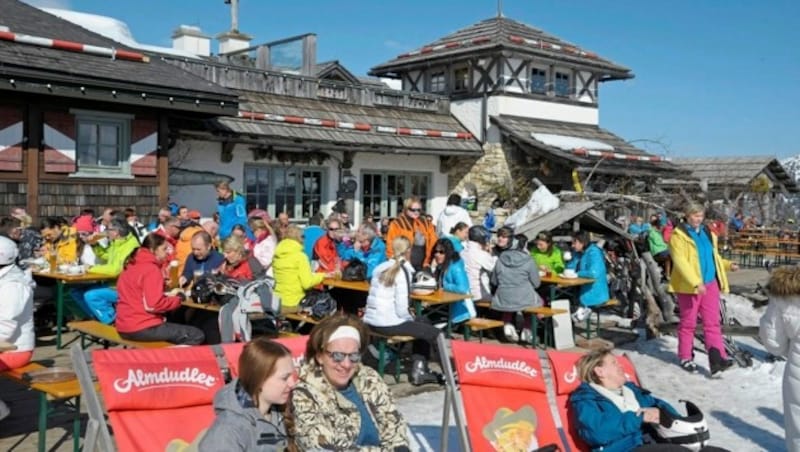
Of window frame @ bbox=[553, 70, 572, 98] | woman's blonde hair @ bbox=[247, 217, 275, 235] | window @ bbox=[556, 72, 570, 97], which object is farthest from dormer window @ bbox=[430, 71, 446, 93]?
woman's blonde hair @ bbox=[247, 217, 275, 235]

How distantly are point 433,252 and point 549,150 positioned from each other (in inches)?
421

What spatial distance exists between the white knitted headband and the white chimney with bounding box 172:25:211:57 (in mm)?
17897

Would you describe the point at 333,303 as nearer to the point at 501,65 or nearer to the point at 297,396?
the point at 297,396

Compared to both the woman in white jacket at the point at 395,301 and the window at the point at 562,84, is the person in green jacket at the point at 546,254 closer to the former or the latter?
the woman in white jacket at the point at 395,301

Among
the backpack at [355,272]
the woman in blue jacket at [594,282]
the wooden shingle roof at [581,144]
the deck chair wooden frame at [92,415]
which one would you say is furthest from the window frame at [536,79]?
the deck chair wooden frame at [92,415]

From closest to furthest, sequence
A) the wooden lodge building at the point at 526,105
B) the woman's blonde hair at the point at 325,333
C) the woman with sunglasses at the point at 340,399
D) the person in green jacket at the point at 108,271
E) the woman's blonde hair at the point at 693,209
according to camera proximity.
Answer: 1. the woman with sunglasses at the point at 340,399
2. the woman's blonde hair at the point at 325,333
3. the woman's blonde hair at the point at 693,209
4. the person in green jacket at the point at 108,271
5. the wooden lodge building at the point at 526,105

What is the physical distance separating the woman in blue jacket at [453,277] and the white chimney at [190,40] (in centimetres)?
1343

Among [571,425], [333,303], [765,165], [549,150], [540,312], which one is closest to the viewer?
[571,425]

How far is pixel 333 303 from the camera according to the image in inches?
300

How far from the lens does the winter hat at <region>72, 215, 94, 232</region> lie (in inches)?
428

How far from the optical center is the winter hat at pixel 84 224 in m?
10.9

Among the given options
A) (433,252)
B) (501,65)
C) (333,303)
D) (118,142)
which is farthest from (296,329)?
(501,65)

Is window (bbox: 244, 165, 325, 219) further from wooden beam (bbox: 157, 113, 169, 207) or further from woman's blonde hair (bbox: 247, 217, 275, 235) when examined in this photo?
woman's blonde hair (bbox: 247, 217, 275, 235)

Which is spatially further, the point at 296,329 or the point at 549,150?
the point at 549,150
